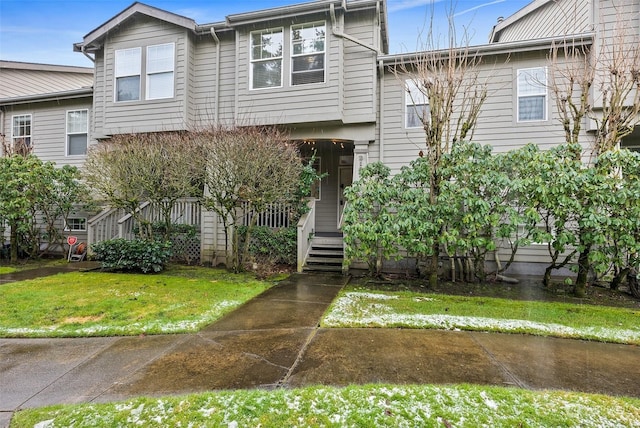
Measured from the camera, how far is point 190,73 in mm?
9664

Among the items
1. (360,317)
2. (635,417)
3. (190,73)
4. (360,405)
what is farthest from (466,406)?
(190,73)

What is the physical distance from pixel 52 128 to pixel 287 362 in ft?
44.0

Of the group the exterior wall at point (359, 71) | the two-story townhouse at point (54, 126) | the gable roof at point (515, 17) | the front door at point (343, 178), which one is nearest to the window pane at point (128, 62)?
the two-story townhouse at point (54, 126)

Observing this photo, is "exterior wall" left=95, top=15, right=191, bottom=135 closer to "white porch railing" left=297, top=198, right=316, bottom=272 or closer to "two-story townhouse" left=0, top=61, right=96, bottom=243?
"two-story townhouse" left=0, top=61, right=96, bottom=243

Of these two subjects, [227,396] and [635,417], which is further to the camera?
[227,396]

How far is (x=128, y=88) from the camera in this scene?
9.98 meters

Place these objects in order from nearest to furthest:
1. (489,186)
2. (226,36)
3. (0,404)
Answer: (0,404), (489,186), (226,36)

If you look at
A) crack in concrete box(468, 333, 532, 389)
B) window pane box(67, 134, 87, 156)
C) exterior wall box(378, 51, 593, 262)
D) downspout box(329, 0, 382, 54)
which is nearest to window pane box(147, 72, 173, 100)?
window pane box(67, 134, 87, 156)

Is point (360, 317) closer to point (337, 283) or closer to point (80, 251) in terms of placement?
point (337, 283)

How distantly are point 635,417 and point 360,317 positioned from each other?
2.82m

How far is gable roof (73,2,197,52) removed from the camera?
9.37 meters

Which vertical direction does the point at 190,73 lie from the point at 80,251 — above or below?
above

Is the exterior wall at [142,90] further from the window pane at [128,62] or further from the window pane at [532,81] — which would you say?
the window pane at [532,81]

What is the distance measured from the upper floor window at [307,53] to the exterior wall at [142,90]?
326 centimetres
